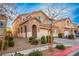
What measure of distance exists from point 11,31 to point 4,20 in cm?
13

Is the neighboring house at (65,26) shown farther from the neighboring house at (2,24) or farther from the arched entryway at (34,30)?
the neighboring house at (2,24)

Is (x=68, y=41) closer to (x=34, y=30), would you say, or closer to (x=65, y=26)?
(x=65, y=26)

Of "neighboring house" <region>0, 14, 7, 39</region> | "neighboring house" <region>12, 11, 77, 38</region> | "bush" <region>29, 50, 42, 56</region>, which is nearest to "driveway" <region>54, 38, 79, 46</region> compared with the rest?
"neighboring house" <region>12, 11, 77, 38</region>

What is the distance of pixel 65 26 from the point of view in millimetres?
2086

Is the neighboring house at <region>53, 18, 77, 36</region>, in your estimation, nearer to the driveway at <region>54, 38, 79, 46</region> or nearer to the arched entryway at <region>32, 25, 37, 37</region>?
the driveway at <region>54, 38, 79, 46</region>

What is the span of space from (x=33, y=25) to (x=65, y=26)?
1.05 feet

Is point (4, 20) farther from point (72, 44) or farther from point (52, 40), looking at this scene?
point (72, 44)

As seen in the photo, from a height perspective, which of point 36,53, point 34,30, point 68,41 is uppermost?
point 34,30

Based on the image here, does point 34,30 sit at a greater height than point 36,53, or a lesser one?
greater

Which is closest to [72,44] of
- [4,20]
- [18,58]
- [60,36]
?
[60,36]

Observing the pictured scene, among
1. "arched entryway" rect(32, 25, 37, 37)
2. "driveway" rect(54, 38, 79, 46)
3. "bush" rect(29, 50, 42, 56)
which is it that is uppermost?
"arched entryway" rect(32, 25, 37, 37)

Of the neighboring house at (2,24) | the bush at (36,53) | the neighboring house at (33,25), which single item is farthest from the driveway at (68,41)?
the neighboring house at (2,24)

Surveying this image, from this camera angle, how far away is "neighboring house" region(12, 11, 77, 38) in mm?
2062

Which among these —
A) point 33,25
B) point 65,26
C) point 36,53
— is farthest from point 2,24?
point 65,26
